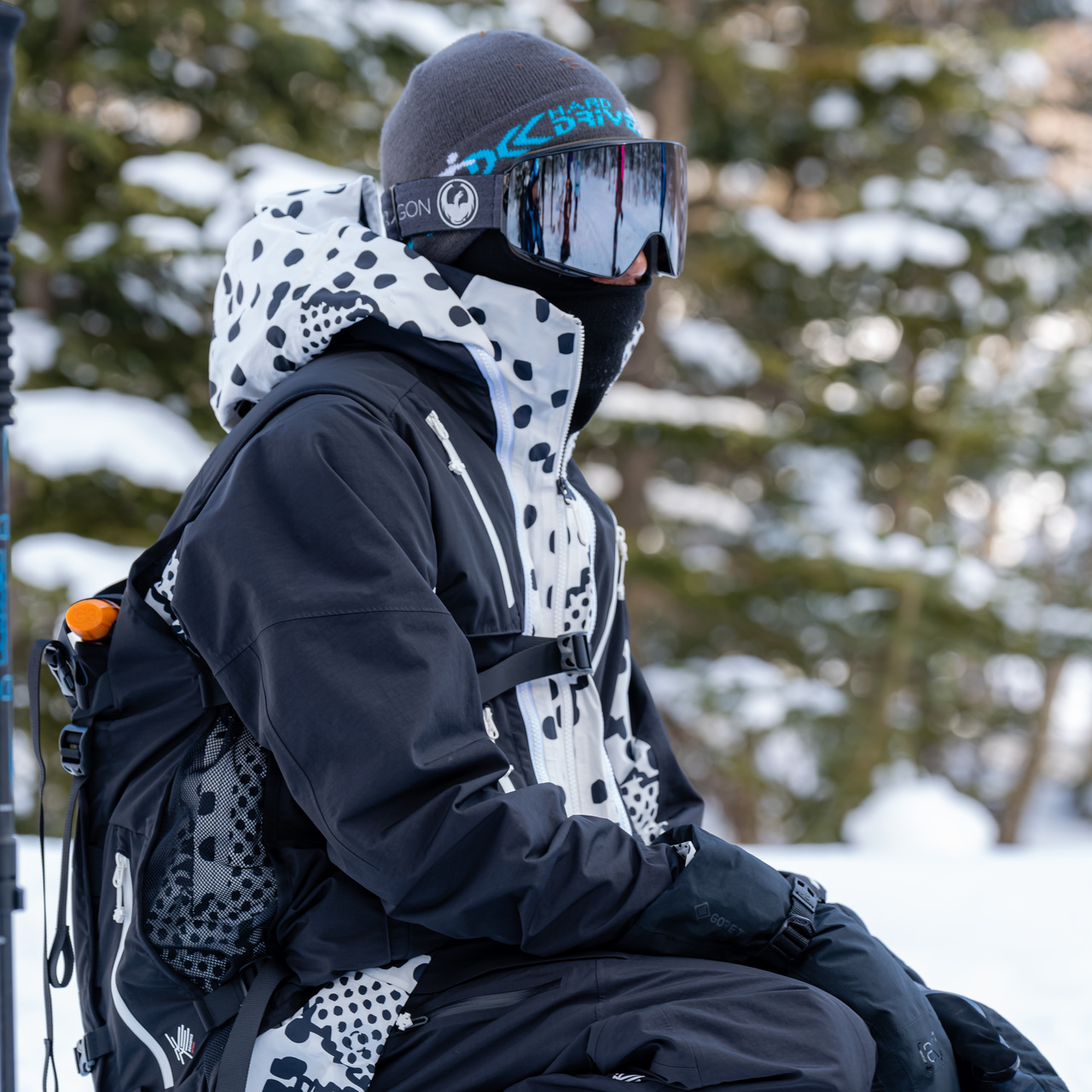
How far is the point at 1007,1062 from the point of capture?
1554 mm

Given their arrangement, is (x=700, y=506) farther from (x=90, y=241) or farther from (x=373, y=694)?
(x=373, y=694)

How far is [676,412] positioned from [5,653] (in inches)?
254

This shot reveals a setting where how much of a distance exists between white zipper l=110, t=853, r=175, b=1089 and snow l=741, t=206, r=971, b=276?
7375 millimetres

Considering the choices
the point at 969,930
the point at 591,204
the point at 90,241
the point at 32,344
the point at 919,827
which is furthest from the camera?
the point at 32,344

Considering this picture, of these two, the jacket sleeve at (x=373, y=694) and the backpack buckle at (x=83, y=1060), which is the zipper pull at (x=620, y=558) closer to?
the jacket sleeve at (x=373, y=694)

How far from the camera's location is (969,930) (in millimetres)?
4008

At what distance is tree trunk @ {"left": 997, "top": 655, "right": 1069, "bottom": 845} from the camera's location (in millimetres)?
10312

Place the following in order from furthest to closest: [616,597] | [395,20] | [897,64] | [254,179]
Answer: [897,64] < [395,20] < [254,179] < [616,597]

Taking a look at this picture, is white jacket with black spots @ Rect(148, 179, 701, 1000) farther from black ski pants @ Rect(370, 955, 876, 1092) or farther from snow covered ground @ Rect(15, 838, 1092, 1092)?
snow covered ground @ Rect(15, 838, 1092, 1092)

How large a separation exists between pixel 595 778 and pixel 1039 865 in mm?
3897

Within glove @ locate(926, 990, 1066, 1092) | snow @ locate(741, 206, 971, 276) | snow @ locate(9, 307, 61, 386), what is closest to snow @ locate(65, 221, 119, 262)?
snow @ locate(9, 307, 61, 386)

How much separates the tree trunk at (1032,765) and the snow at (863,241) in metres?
4.07

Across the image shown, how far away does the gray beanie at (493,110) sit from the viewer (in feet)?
5.84

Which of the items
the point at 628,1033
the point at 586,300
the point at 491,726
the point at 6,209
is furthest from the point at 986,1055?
the point at 6,209
